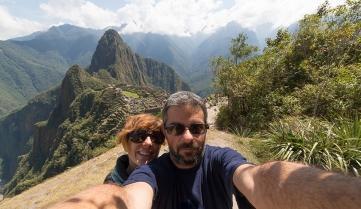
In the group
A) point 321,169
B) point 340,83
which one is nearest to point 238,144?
point 340,83

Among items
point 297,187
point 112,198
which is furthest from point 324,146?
point 112,198

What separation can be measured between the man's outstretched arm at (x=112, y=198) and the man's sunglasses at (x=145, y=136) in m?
1.57

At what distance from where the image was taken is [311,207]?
1388 millimetres

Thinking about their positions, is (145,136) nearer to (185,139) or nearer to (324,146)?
(185,139)

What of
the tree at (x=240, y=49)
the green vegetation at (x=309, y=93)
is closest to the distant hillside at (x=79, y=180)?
the green vegetation at (x=309, y=93)

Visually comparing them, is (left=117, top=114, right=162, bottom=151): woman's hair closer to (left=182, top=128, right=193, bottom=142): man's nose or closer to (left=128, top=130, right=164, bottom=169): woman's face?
(left=128, top=130, right=164, bottom=169): woman's face

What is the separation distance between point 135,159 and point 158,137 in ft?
1.14

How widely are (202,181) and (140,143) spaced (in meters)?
1.41

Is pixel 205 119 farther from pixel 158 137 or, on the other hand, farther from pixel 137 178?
pixel 158 137

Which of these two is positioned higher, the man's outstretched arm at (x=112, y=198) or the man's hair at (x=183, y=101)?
A: the man's hair at (x=183, y=101)

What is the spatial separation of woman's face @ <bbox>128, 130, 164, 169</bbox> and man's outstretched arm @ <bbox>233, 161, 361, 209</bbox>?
6.15 feet

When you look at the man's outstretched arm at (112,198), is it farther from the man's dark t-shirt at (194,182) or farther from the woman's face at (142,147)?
the woman's face at (142,147)

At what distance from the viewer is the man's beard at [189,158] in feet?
8.16

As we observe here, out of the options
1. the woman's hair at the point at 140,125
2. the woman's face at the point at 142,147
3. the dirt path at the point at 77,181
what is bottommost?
the dirt path at the point at 77,181
